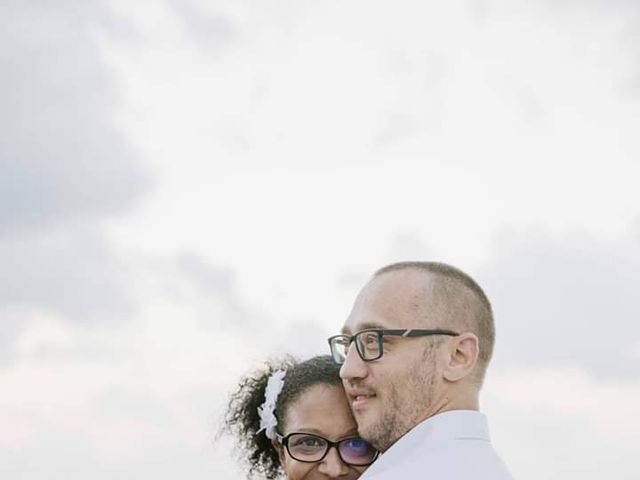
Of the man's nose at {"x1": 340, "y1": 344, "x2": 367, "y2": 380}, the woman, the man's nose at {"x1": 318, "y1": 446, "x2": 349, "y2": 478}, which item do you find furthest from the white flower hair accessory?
the man's nose at {"x1": 340, "y1": 344, "x2": 367, "y2": 380}

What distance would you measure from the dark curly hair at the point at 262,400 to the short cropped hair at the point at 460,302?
1.06 meters

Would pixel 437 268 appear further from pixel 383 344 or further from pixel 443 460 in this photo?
pixel 443 460

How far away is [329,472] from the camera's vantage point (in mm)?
7238

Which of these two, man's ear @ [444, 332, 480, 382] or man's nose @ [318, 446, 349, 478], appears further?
man's nose @ [318, 446, 349, 478]

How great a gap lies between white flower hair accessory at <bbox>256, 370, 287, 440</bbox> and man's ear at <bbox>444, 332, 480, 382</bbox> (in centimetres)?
164

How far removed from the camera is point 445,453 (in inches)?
250

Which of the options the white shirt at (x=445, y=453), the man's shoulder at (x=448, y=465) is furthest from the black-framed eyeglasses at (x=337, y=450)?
the man's shoulder at (x=448, y=465)

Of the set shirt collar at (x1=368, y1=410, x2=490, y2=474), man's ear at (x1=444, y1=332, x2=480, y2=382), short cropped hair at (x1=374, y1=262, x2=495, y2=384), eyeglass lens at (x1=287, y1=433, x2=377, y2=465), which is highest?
short cropped hair at (x1=374, y1=262, x2=495, y2=384)

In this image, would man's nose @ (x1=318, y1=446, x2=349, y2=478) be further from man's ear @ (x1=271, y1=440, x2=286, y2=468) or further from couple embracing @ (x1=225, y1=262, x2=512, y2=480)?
man's ear @ (x1=271, y1=440, x2=286, y2=468)

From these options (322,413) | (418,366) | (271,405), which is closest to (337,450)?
(322,413)

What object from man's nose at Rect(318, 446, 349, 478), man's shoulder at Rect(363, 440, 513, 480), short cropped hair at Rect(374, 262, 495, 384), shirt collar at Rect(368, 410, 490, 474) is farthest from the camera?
man's nose at Rect(318, 446, 349, 478)

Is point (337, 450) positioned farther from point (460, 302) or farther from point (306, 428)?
point (460, 302)

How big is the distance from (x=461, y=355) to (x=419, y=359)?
261mm

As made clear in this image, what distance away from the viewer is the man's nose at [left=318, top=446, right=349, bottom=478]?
23.7 feet
